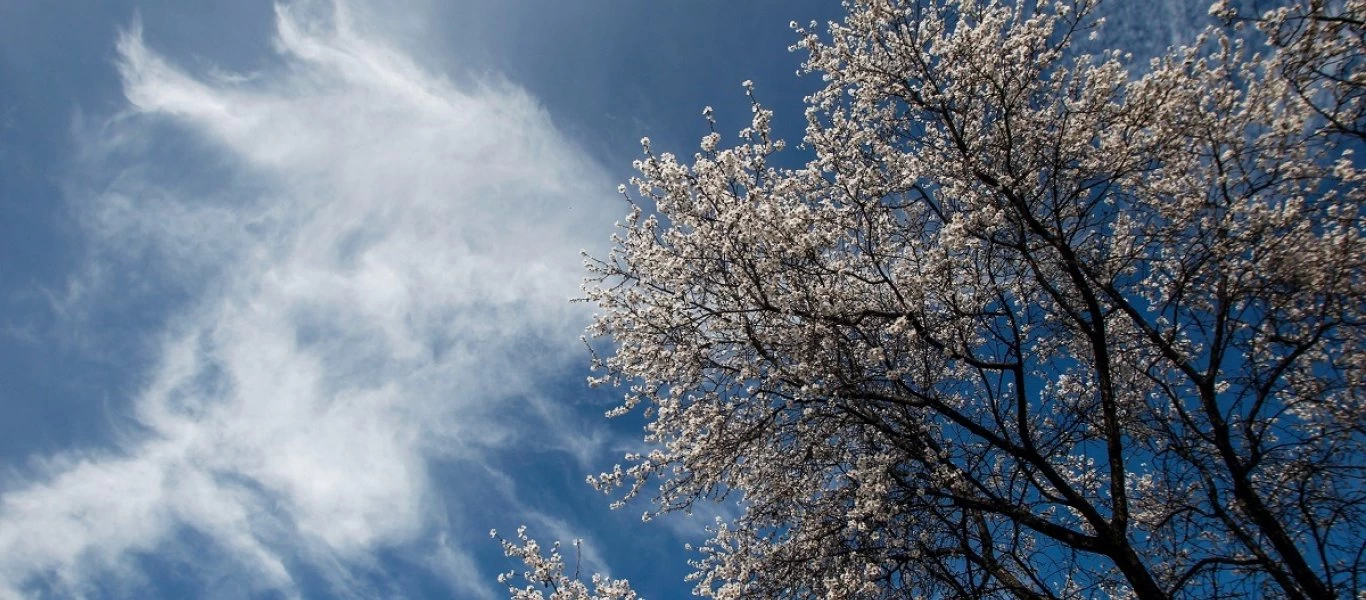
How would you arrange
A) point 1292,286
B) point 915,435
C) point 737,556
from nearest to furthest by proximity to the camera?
point 1292,286 → point 915,435 → point 737,556

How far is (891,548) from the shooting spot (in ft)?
28.8

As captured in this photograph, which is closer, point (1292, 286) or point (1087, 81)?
point (1292, 286)

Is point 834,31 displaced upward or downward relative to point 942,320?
upward

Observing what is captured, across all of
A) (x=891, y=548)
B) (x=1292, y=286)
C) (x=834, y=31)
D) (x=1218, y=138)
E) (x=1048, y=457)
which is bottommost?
(x=891, y=548)

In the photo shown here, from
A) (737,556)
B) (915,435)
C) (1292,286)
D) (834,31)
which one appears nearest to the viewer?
(1292,286)

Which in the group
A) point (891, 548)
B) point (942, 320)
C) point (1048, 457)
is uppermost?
point (942, 320)

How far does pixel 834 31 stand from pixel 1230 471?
6.98 metres

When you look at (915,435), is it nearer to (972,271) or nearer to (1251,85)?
(972,271)

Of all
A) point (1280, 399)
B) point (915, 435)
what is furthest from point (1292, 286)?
point (915, 435)

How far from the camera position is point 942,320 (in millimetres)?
9031

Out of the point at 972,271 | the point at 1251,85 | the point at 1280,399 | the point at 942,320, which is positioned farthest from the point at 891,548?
the point at 1251,85

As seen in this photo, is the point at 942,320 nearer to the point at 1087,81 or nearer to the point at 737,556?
the point at 1087,81

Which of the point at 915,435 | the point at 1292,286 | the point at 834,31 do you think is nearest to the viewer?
the point at 1292,286

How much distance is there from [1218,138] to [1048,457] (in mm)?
4204
